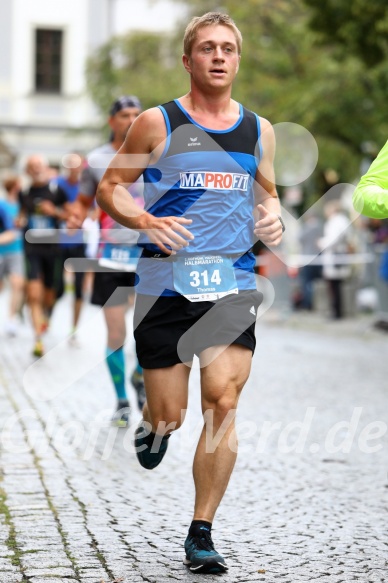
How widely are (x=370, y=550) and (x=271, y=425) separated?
145 inches

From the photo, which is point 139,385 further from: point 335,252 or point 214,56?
point 335,252

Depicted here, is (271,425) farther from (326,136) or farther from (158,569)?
(326,136)

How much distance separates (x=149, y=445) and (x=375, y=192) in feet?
4.73

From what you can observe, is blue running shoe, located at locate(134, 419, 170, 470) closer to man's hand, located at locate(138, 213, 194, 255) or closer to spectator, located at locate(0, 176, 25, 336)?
man's hand, located at locate(138, 213, 194, 255)

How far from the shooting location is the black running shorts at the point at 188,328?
17.0ft

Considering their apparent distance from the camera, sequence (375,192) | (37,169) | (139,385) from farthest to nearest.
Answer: (37,169), (139,385), (375,192)

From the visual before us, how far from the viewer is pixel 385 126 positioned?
18.2 metres

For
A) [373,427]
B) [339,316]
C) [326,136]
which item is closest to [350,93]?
[326,136]

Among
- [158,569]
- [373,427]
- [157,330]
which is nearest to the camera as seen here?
[158,569]

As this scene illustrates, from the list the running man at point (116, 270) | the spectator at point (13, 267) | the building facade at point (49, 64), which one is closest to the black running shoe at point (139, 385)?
the running man at point (116, 270)

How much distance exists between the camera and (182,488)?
6.63 meters

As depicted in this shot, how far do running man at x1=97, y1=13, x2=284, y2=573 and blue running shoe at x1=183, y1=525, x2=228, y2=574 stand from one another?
118 millimetres

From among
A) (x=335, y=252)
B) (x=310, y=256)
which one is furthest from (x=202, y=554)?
(x=310, y=256)

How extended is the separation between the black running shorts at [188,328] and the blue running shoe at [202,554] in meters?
0.66
